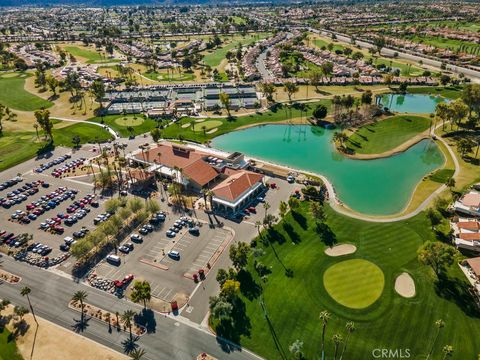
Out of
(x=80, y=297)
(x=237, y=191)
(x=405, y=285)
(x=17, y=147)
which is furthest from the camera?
(x=17, y=147)

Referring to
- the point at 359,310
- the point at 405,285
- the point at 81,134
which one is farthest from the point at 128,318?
the point at 81,134

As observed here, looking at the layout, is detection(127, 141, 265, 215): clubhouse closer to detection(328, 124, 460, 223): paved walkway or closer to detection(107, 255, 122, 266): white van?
detection(328, 124, 460, 223): paved walkway

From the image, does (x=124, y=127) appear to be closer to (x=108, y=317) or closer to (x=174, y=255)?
(x=174, y=255)

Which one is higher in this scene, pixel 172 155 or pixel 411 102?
pixel 172 155

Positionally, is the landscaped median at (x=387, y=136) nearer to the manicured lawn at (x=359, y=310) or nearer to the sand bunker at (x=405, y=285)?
the manicured lawn at (x=359, y=310)

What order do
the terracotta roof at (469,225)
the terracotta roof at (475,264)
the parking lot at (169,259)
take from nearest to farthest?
the terracotta roof at (475,264), the parking lot at (169,259), the terracotta roof at (469,225)

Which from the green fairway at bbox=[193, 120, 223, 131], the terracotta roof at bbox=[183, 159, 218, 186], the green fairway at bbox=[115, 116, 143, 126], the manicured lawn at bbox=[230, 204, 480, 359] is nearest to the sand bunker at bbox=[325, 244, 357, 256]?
the manicured lawn at bbox=[230, 204, 480, 359]

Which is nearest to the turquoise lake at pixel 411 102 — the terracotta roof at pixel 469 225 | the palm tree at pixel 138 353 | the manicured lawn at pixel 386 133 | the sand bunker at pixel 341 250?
the manicured lawn at pixel 386 133
